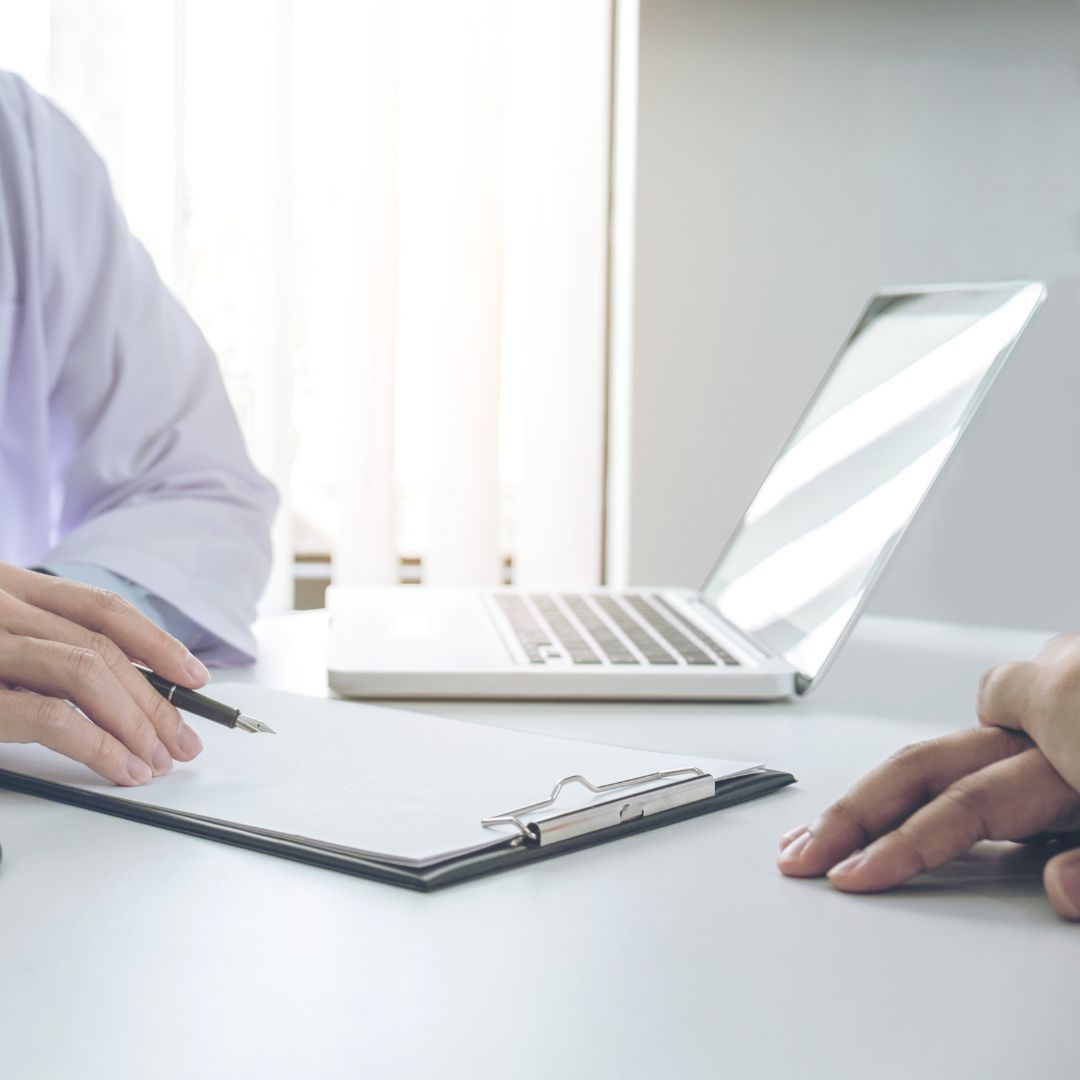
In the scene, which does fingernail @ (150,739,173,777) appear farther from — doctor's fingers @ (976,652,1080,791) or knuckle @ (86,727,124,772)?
doctor's fingers @ (976,652,1080,791)

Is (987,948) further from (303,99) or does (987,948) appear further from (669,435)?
(303,99)

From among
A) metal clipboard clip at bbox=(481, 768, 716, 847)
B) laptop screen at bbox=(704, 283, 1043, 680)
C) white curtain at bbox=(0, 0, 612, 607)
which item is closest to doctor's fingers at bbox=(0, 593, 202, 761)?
metal clipboard clip at bbox=(481, 768, 716, 847)

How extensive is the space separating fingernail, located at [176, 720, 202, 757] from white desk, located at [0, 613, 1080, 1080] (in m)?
0.05

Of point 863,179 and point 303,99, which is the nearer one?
point 863,179

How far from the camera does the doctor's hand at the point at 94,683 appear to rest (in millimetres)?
522

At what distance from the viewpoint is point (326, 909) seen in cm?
40

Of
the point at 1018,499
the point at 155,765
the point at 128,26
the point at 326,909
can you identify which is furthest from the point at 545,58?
the point at 326,909

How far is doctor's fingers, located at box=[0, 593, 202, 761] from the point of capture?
535 mm

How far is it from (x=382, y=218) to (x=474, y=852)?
1.46 metres

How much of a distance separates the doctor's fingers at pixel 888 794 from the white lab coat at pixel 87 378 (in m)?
0.54

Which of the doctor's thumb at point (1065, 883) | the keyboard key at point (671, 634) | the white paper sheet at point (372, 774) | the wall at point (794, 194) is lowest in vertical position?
the keyboard key at point (671, 634)

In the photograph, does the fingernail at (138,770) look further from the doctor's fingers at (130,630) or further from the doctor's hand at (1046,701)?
the doctor's hand at (1046,701)

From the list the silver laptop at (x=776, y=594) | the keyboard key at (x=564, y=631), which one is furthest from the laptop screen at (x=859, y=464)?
the keyboard key at (x=564, y=631)

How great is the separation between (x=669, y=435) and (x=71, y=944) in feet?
3.39
